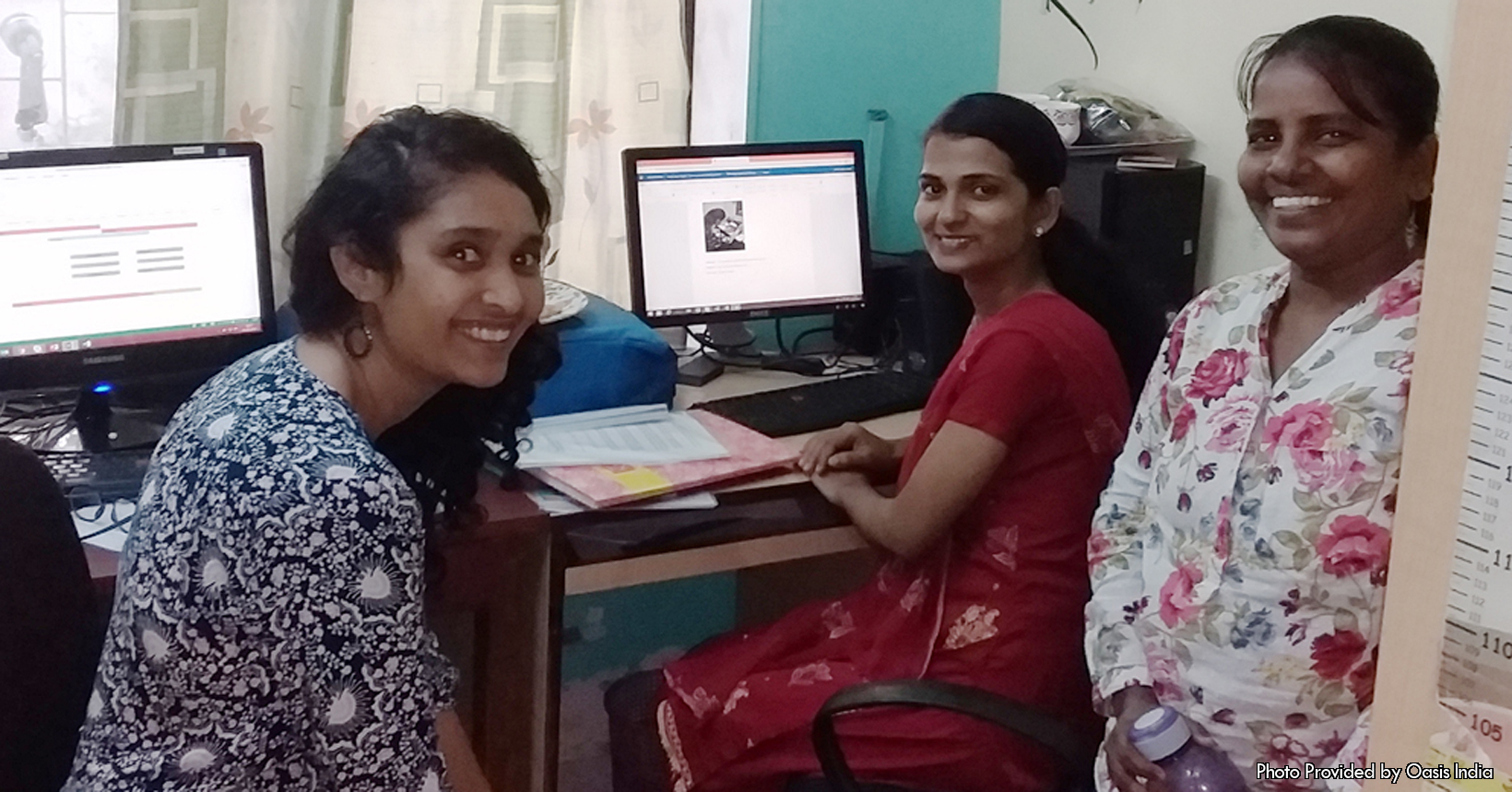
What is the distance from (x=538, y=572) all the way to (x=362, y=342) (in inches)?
22.4

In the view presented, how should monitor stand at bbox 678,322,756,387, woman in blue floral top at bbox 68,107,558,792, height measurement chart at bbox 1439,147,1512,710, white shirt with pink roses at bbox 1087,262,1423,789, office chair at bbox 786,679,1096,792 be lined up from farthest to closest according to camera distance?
monitor stand at bbox 678,322,756,387, office chair at bbox 786,679,1096,792, white shirt with pink roses at bbox 1087,262,1423,789, woman in blue floral top at bbox 68,107,558,792, height measurement chart at bbox 1439,147,1512,710

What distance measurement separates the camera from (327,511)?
3.50 feet

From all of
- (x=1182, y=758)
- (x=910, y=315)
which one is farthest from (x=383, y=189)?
(x=910, y=315)

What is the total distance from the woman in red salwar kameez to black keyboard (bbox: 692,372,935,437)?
237 mm

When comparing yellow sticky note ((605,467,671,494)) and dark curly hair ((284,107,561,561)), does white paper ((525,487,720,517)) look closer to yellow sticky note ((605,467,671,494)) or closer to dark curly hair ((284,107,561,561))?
yellow sticky note ((605,467,671,494))

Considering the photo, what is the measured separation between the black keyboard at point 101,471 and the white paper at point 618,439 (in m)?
0.49

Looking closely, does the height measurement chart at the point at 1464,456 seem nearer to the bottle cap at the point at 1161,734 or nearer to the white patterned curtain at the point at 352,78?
the bottle cap at the point at 1161,734

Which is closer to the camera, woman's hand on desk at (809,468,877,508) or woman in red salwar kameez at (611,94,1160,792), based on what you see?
woman in red salwar kameez at (611,94,1160,792)

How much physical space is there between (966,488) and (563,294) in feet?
2.72

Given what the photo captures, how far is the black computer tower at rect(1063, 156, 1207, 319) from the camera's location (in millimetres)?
2133

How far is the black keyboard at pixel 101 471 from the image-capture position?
162cm

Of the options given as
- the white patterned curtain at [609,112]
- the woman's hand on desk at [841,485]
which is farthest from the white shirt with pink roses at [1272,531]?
the white patterned curtain at [609,112]

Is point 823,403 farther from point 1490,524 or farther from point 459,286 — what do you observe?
point 1490,524

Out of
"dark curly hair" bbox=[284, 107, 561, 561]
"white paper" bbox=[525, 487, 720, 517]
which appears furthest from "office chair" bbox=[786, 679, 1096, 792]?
"dark curly hair" bbox=[284, 107, 561, 561]
